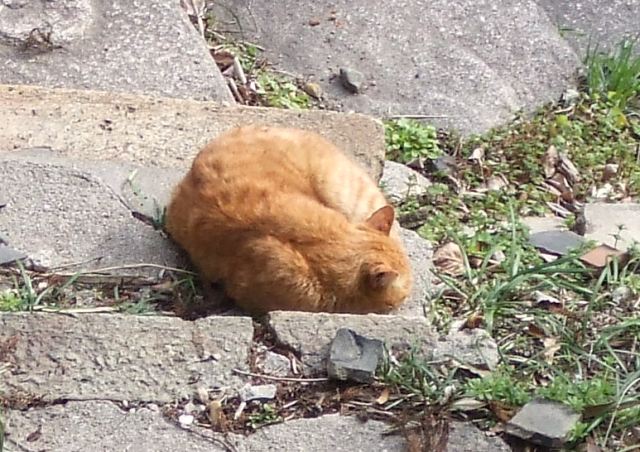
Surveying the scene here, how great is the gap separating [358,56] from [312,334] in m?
2.78

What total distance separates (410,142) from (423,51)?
81cm

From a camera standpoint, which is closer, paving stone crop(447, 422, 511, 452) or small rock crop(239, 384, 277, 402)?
paving stone crop(447, 422, 511, 452)

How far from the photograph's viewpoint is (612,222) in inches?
169

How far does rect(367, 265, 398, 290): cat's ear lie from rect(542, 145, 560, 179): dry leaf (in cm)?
158

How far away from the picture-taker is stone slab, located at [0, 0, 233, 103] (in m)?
4.90

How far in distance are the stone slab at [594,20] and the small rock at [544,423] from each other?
3.41 meters

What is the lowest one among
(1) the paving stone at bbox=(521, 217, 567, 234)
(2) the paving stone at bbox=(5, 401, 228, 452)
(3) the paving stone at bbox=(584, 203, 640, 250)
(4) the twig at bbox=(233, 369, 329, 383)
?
(1) the paving stone at bbox=(521, 217, 567, 234)

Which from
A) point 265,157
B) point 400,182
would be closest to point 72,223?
point 265,157

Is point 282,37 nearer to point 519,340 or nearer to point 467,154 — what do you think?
point 467,154

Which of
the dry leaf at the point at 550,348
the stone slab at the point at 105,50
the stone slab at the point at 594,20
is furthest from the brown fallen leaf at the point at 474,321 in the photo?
the stone slab at the point at 594,20

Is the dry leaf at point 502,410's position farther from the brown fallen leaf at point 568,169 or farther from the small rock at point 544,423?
the brown fallen leaf at point 568,169

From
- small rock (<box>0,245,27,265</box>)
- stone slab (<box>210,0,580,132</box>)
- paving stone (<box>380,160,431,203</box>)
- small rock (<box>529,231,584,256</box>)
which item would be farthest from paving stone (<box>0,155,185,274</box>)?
stone slab (<box>210,0,580,132</box>)

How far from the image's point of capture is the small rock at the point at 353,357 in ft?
9.60

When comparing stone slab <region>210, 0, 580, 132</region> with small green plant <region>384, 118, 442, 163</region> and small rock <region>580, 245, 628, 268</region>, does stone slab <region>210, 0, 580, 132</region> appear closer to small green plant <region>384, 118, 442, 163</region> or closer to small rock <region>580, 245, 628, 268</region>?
small green plant <region>384, 118, 442, 163</region>
